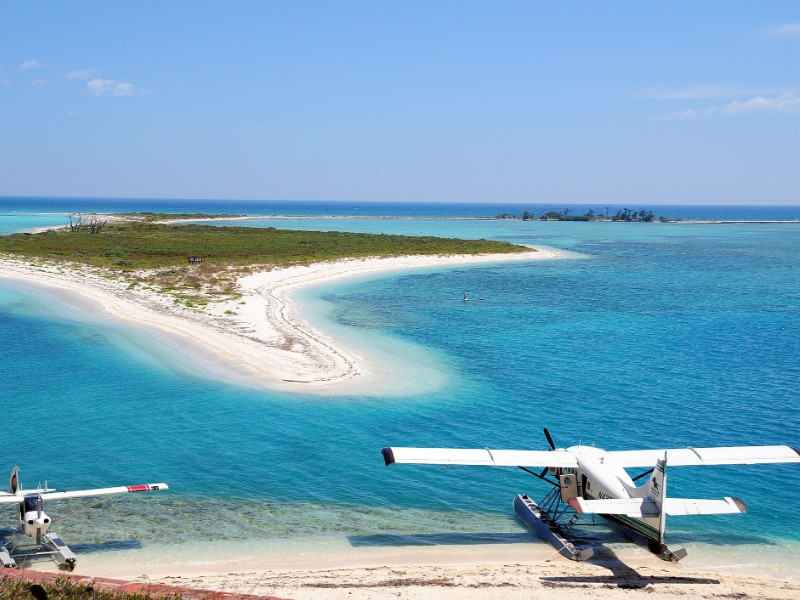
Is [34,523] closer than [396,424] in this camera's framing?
Yes

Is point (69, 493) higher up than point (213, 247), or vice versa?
point (213, 247)

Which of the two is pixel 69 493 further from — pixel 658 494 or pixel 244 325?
pixel 244 325

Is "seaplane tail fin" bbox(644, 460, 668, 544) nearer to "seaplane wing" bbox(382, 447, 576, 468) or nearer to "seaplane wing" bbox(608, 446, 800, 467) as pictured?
"seaplane wing" bbox(608, 446, 800, 467)

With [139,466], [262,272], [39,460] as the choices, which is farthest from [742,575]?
[262,272]

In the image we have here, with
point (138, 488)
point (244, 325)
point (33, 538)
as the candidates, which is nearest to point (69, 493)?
point (33, 538)

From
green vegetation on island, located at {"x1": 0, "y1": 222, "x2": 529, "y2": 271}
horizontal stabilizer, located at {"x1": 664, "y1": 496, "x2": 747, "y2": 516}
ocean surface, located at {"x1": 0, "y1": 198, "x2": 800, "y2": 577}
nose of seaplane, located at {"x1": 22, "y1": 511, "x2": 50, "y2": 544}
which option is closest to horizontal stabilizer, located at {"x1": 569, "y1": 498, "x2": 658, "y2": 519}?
horizontal stabilizer, located at {"x1": 664, "y1": 496, "x2": 747, "y2": 516}

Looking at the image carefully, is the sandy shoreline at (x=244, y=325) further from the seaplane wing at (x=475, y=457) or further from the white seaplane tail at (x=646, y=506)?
the white seaplane tail at (x=646, y=506)
